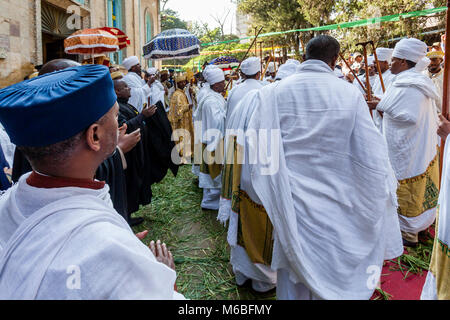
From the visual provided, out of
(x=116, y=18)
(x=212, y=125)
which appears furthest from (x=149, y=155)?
(x=116, y=18)

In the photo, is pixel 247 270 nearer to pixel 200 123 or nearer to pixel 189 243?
pixel 189 243

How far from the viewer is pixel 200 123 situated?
6.18 m

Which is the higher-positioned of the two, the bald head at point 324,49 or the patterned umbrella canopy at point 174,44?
the patterned umbrella canopy at point 174,44

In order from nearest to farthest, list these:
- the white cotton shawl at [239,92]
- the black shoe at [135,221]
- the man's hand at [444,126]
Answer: the man's hand at [444,126] < the white cotton shawl at [239,92] < the black shoe at [135,221]

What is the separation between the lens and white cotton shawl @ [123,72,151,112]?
22.7 ft

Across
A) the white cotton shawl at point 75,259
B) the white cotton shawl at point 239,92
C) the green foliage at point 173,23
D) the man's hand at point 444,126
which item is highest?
the green foliage at point 173,23

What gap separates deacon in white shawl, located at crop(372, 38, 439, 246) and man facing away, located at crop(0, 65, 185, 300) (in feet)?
12.3

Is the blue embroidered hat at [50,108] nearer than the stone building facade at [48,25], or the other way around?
the blue embroidered hat at [50,108]

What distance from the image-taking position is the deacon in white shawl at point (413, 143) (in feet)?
13.1

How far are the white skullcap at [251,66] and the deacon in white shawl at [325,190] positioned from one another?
2.38 m

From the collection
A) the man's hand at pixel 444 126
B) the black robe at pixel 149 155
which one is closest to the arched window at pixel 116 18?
the black robe at pixel 149 155

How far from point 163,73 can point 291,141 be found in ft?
29.0

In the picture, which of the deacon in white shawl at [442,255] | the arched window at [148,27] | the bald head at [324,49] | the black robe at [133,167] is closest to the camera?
the deacon in white shawl at [442,255]

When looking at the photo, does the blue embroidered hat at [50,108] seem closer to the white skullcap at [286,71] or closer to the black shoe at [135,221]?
the black shoe at [135,221]
